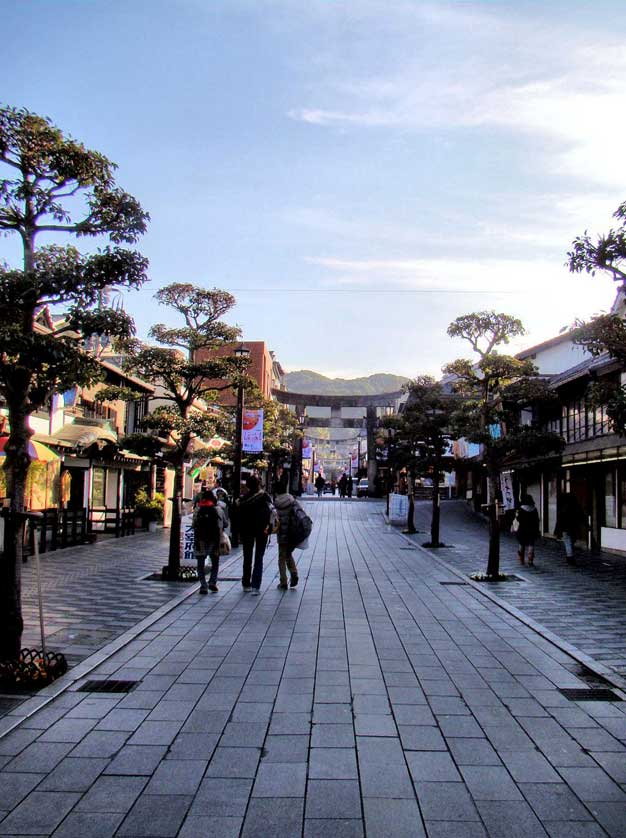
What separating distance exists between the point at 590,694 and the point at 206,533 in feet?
23.8

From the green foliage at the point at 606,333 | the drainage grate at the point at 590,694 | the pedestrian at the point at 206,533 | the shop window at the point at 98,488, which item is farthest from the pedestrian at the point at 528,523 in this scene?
the shop window at the point at 98,488

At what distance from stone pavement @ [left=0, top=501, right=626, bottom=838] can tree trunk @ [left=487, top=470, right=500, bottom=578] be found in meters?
5.34

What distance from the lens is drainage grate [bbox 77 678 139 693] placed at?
6.55 metres

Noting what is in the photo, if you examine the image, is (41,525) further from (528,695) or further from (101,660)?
(528,695)

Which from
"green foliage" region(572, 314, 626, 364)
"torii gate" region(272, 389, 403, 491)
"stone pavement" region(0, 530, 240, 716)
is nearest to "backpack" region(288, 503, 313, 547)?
"stone pavement" region(0, 530, 240, 716)

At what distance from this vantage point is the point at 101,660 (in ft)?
24.7

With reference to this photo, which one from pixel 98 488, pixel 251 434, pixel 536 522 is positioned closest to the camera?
pixel 536 522

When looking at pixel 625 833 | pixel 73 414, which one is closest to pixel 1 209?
pixel 625 833

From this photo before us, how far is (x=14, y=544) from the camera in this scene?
710 centimetres

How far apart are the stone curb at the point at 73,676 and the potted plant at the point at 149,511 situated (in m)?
16.9

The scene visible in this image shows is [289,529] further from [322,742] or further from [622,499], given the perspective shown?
[622,499]

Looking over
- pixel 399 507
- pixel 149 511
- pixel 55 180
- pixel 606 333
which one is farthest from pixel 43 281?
pixel 399 507

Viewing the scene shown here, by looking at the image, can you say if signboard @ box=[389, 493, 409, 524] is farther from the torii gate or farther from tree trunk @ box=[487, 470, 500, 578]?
the torii gate

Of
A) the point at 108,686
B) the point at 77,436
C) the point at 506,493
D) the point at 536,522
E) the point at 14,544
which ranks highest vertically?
the point at 77,436
